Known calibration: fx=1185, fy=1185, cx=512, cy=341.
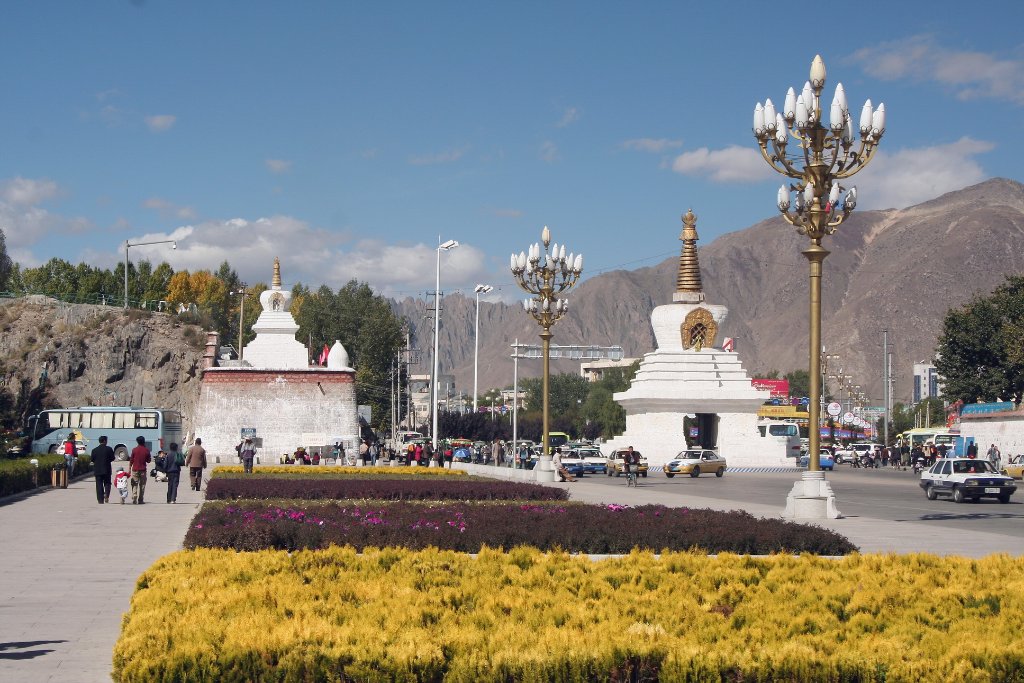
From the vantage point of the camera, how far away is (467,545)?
14062 millimetres

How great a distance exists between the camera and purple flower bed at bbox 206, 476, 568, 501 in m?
24.8

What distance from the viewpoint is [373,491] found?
25922 millimetres

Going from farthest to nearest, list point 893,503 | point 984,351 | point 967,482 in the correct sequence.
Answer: point 984,351
point 967,482
point 893,503

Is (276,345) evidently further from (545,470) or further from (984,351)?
(984,351)

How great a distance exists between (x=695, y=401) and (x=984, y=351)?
66.2 ft

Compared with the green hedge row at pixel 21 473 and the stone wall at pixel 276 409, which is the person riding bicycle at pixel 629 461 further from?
the green hedge row at pixel 21 473

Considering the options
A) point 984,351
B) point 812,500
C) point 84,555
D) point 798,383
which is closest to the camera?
point 84,555

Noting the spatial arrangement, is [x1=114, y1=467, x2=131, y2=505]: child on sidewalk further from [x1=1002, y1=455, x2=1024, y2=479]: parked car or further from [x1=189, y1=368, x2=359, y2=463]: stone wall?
[x1=1002, y1=455, x2=1024, y2=479]: parked car

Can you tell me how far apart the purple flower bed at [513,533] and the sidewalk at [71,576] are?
1216mm

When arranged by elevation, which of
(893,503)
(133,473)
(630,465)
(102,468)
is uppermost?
(102,468)

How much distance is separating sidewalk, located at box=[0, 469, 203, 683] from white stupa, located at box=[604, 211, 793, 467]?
38.6 meters

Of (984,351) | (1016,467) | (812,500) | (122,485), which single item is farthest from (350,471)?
(984,351)

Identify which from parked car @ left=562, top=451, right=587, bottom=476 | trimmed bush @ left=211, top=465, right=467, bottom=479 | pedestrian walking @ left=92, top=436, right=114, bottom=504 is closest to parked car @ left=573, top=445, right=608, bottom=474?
parked car @ left=562, top=451, right=587, bottom=476

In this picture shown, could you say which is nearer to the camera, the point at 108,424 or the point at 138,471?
the point at 138,471
